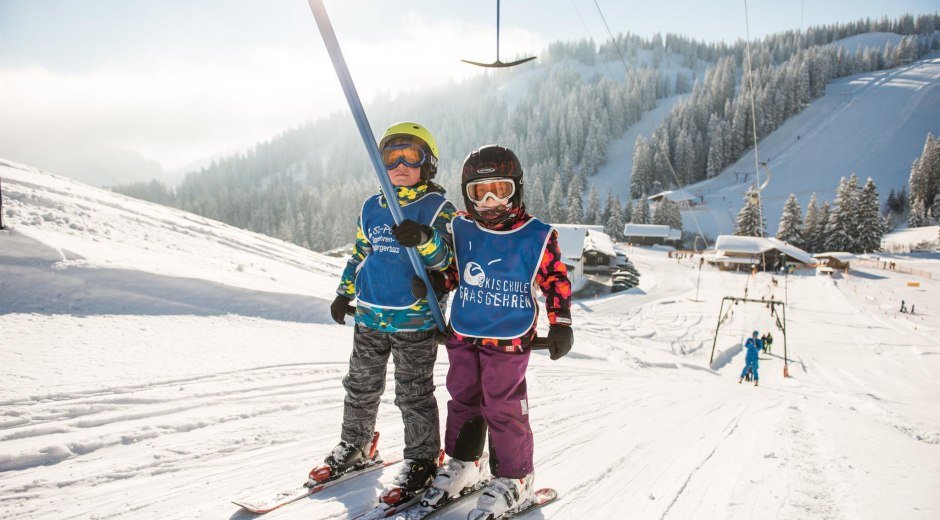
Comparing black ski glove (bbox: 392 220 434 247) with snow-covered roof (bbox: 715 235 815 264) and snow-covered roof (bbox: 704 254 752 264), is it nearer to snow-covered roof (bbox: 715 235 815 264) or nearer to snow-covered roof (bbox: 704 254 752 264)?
snow-covered roof (bbox: 715 235 815 264)

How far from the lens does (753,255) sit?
163 feet

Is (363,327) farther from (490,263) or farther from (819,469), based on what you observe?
(819,469)

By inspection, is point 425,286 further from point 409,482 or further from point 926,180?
point 926,180

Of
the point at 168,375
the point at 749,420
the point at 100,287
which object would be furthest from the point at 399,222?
the point at 100,287

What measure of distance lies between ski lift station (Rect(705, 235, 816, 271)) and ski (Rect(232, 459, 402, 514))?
5273cm

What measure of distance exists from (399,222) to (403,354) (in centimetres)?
92

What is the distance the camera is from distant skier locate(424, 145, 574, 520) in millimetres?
2812

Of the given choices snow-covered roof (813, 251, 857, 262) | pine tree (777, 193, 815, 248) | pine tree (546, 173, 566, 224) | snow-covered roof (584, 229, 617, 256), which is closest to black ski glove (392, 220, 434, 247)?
snow-covered roof (584, 229, 617, 256)

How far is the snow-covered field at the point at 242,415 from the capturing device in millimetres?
2793

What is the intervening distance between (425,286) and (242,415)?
228 centimetres

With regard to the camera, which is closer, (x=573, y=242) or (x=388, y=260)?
(x=388, y=260)

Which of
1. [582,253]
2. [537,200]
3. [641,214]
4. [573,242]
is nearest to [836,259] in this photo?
[641,214]

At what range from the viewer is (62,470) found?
111 inches

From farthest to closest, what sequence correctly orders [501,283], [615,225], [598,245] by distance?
[615,225] → [598,245] → [501,283]
